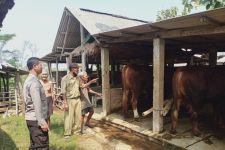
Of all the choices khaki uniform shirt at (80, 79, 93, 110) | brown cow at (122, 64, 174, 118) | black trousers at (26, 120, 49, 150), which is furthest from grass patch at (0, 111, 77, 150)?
brown cow at (122, 64, 174, 118)

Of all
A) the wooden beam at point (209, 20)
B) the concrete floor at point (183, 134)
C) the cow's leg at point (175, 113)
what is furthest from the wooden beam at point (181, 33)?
the concrete floor at point (183, 134)

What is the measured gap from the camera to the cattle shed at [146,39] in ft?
19.4

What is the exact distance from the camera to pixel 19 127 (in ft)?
29.6

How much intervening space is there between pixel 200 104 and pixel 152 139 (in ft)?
5.11

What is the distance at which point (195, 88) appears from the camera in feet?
22.6

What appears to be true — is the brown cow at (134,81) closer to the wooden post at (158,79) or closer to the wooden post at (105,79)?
the wooden post at (105,79)

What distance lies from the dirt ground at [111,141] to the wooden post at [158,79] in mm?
665

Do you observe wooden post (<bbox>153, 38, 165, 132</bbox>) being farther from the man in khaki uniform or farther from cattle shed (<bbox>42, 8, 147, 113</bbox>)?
cattle shed (<bbox>42, 8, 147, 113</bbox>)

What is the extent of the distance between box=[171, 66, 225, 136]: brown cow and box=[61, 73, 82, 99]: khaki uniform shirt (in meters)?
2.65

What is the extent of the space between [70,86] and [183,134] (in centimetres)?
325

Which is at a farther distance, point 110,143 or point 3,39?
point 3,39

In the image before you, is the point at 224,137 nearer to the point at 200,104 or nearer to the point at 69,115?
the point at 200,104

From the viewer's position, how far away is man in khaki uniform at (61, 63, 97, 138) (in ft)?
23.8

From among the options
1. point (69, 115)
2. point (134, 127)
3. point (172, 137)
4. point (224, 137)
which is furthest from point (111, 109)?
point (224, 137)
